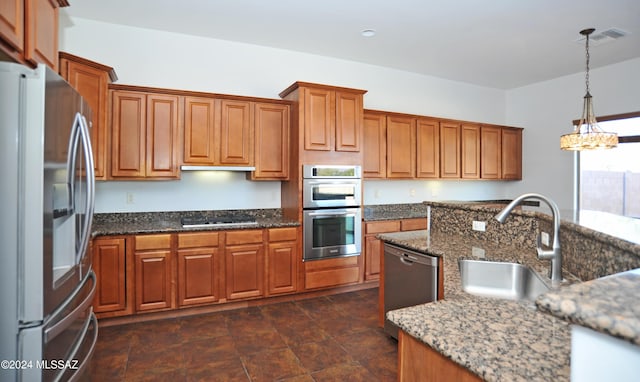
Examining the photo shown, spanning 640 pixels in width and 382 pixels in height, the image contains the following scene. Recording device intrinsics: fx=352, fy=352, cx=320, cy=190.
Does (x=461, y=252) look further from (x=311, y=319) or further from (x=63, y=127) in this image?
(x=63, y=127)

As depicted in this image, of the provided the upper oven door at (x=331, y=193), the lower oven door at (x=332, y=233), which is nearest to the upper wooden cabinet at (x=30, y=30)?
the upper oven door at (x=331, y=193)

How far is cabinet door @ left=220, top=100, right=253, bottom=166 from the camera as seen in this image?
3.74 metres

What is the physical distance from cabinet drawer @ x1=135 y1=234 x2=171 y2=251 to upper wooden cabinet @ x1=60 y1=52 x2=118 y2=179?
669mm

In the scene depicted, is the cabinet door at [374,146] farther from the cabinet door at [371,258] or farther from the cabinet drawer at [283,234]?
the cabinet drawer at [283,234]

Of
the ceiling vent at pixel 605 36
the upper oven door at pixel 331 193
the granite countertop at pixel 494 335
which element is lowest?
the granite countertop at pixel 494 335

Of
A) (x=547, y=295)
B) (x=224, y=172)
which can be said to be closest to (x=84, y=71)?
→ (x=224, y=172)

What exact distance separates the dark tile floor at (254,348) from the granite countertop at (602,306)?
6.71 feet

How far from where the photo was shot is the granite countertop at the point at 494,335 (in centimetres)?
87

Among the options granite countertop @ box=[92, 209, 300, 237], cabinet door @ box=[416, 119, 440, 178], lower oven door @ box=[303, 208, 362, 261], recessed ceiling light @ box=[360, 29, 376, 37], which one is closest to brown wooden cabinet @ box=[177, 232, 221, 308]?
granite countertop @ box=[92, 209, 300, 237]

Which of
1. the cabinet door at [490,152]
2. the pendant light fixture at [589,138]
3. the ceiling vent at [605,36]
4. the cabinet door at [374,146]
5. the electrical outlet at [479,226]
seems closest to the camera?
the electrical outlet at [479,226]

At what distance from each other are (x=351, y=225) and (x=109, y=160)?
2582 mm

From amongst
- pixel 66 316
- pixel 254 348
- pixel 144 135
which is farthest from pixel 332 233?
pixel 66 316

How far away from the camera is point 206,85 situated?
13.2 feet

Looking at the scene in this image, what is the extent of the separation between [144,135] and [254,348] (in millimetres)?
2252
